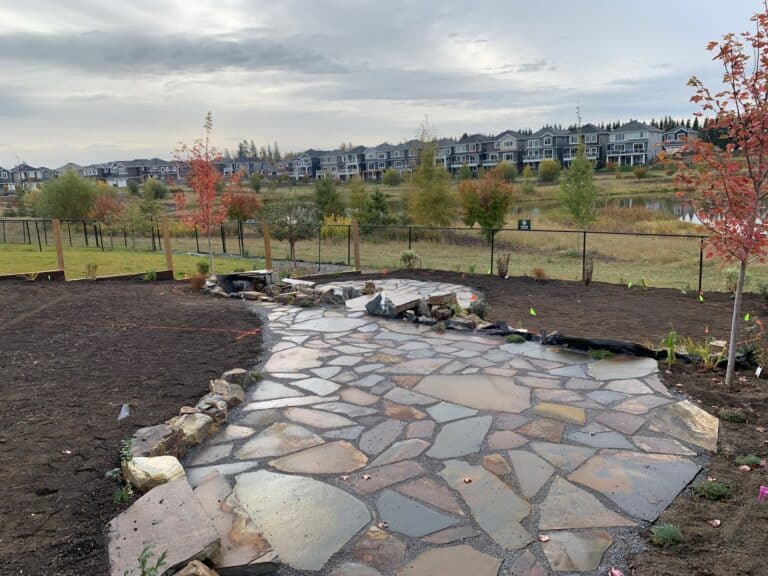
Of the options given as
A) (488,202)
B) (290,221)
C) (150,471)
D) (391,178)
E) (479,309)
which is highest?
(391,178)

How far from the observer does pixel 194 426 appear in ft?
12.3

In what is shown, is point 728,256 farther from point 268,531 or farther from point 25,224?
point 25,224

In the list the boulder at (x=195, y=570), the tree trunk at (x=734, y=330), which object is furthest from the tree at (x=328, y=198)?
the boulder at (x=195, y=570)

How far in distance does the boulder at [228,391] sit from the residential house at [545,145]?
2961 inches

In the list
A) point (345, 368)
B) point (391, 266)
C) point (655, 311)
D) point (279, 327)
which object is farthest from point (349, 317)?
point (391, 266)

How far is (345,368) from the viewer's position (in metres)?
5.32

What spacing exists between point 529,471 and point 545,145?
79110 mm

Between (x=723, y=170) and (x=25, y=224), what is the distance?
26.3m

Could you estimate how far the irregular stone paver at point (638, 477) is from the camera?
293 cm

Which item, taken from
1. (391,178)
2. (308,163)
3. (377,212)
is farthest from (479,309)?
(308,163)

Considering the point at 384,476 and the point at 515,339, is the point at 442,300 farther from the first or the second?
the point at 384,476

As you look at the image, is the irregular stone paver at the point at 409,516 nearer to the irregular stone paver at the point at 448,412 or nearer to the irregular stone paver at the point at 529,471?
the irregular stone paver at the point at 529,471

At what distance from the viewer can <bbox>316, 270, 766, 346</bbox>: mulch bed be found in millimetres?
6711

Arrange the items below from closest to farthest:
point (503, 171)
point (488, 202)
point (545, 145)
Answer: point (488, 202)
point (503, 171)
point (545, 145)
